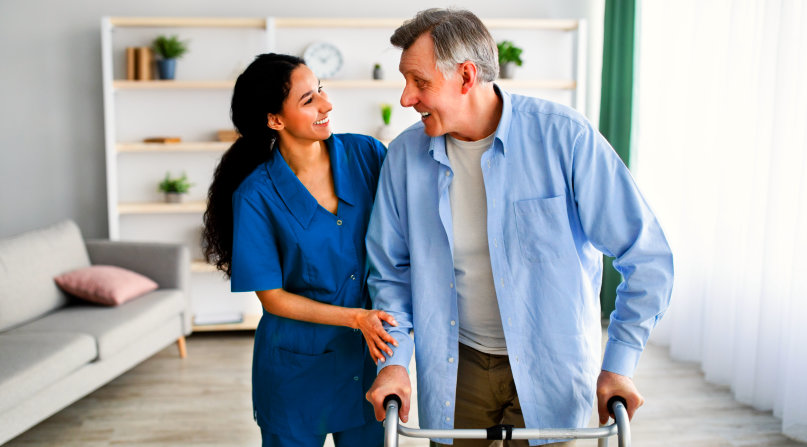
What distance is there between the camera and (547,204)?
136 centimetres

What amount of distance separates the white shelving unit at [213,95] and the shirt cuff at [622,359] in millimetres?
3401

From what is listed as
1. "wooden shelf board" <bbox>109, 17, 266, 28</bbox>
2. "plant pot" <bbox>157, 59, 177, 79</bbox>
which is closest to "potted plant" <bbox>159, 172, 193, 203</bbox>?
"plant pot" <bbox>157, 59, 177, 79</bbox>

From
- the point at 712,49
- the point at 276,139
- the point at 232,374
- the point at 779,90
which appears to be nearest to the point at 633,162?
the point at 712,49

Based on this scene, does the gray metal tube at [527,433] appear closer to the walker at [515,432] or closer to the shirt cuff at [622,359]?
the walker at [515,432]

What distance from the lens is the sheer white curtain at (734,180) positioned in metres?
2.85

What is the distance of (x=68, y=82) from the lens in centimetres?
482

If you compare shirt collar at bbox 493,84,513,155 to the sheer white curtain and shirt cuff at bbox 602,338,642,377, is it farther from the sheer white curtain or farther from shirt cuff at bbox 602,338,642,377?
the sheer white curtain

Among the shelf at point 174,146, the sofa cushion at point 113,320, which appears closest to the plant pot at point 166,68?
the shelf at point 174,146

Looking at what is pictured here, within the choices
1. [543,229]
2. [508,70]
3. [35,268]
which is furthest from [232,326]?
[543,229]

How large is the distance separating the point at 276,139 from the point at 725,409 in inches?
102

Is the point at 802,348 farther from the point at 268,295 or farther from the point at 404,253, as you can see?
the point at 268,295

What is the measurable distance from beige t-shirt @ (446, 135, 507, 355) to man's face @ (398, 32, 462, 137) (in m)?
0.09

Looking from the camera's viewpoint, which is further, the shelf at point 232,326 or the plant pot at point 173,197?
the plant pot at point 173,197

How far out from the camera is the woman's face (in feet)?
5.39
